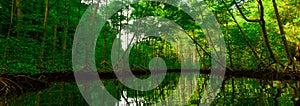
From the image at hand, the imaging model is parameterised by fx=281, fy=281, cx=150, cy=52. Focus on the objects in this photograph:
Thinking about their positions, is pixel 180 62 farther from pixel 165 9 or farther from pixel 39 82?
pixel 39 82

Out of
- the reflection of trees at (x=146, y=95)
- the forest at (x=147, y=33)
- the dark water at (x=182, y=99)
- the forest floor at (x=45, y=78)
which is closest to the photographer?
the dark water at (x=182, y=99)

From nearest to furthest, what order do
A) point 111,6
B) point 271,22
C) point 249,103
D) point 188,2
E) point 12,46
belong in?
1. point 249,103
2. point 12,46
3. point 271,22
4. point 188,2
5. point 111,6

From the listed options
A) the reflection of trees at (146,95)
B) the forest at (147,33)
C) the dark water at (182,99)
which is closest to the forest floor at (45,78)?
the forest at (147,33)

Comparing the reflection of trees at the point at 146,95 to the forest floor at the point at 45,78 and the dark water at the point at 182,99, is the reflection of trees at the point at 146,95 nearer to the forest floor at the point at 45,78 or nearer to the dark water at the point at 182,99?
the dark water at the point at 182,99

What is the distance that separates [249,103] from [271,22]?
12.2m

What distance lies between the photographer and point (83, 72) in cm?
1490

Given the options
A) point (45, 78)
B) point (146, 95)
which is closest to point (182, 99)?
point (146, 95)

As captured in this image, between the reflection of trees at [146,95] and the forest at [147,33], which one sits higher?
the forest at [147,33]

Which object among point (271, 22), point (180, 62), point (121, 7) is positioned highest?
point (121, 7)

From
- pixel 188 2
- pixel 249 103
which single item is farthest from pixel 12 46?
pixel 188 2

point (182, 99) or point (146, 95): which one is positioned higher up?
point (182, 99)

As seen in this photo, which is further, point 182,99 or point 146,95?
point 146,95

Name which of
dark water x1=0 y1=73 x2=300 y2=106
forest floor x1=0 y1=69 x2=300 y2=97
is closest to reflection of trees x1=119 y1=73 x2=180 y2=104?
dark water x1=0 y1=73 x2=300 y2=106

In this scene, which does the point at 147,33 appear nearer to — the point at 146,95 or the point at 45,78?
the point at 45,78
